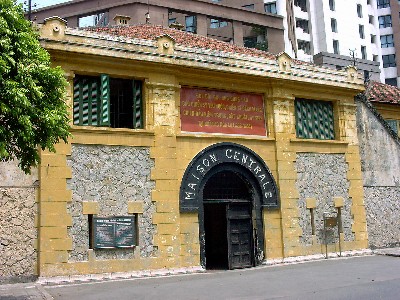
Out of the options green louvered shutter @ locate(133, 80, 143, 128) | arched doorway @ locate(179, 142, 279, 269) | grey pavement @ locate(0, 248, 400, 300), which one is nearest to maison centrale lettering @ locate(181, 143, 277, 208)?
arched doorway @ locate(179, 142, 279, 269)

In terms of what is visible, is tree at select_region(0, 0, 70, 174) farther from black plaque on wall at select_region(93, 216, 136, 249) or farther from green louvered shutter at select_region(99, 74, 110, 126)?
green louvered shutter at select_region(99, 74, 110, 126)

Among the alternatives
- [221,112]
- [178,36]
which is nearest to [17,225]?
[221,112]

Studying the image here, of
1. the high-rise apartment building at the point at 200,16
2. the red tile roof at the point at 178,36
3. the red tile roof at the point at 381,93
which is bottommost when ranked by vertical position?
the red tile roof at the point at 381,93

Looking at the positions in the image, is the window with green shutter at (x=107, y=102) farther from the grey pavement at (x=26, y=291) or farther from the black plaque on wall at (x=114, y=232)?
the grey pavement at (x=26, y=291)

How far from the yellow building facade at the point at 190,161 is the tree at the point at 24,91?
13.7 ft

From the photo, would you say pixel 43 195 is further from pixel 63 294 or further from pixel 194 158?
pixel 194 158

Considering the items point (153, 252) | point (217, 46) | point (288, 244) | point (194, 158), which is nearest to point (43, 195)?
point (153, 252)

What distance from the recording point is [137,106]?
628 inches

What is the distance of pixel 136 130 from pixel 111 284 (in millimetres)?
4861

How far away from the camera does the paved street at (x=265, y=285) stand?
1120 centimetres

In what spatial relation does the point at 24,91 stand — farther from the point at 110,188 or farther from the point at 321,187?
the point at 321,187

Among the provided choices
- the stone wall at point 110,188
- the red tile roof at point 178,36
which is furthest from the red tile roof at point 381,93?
the stone wall at point 110,188

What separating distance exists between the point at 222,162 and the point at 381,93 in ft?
38.2

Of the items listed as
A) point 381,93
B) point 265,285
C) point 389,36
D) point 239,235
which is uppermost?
point 389,36
